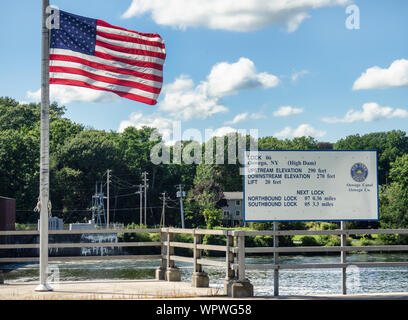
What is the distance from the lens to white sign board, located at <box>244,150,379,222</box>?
1315 centimetres

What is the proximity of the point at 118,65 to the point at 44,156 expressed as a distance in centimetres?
284

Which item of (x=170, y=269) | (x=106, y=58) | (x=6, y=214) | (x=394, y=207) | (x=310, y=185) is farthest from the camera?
(x=394, y=207)

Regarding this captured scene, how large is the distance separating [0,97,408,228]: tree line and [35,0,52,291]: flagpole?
218 feet

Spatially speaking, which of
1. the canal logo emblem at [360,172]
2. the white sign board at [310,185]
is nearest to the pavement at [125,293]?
the white sign board at [310,185]

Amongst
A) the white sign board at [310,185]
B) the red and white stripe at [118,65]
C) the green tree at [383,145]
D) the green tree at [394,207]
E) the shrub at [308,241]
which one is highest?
the green tree at [383,145]

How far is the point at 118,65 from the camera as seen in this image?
13.7 metres

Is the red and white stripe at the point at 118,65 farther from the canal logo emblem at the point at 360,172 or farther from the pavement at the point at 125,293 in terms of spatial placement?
the canal logo emblem at the point at 360,172

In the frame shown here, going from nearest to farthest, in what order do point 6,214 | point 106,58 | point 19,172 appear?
1. point 106,58
2. point 6,214
3. point 19,172

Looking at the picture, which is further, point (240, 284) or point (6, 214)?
point (6, 214)

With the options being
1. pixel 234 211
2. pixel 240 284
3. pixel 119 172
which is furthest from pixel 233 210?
pixel 240 284

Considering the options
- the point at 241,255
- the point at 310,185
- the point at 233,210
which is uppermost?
the point at 310,185

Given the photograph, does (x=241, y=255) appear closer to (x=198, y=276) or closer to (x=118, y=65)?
(x=198, y=276)

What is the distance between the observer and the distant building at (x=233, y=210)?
385ft

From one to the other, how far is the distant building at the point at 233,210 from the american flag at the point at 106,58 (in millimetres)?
103101
